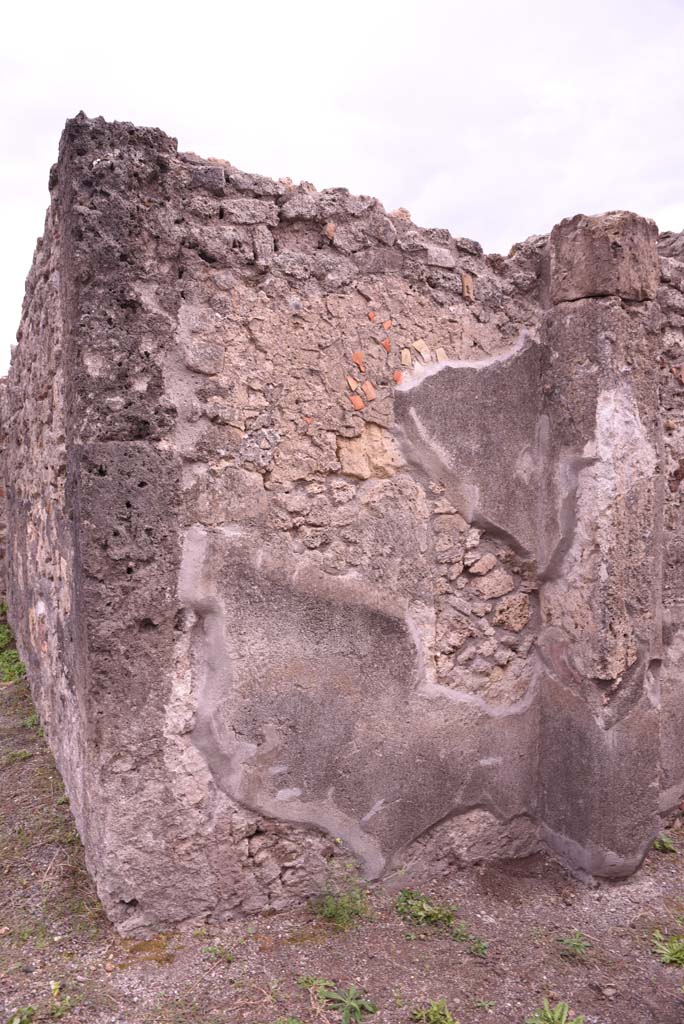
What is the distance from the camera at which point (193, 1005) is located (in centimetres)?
205

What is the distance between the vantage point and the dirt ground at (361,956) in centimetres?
207

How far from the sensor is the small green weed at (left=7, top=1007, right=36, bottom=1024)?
1.95m

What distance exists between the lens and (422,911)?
256 cm

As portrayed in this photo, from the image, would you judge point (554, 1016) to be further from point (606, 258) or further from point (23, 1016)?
point (606, 258)

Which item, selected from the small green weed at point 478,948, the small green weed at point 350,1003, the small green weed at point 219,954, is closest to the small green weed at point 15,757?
the small green weed at point 219,954

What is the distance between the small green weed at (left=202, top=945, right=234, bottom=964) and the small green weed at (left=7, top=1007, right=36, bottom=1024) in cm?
51

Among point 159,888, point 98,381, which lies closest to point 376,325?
point 98,381

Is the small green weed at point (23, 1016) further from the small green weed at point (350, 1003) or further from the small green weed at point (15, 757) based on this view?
the small green weed at point (15, 757)

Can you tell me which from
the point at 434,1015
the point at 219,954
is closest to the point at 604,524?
the point at 434,1015

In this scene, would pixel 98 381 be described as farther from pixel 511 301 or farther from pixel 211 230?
pixel 511 301

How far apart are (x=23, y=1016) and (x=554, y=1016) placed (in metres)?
1.45

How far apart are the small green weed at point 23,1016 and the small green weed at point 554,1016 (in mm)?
1351

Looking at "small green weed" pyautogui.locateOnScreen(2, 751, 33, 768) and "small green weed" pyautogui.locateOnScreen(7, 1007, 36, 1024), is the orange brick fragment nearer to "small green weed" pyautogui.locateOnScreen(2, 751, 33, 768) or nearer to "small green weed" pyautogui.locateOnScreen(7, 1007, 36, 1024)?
"small green weed" pyautogui.locateOnScreen(7, 1007, 36, 1024)

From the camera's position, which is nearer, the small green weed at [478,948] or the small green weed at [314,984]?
the small green weed at [314,984]
